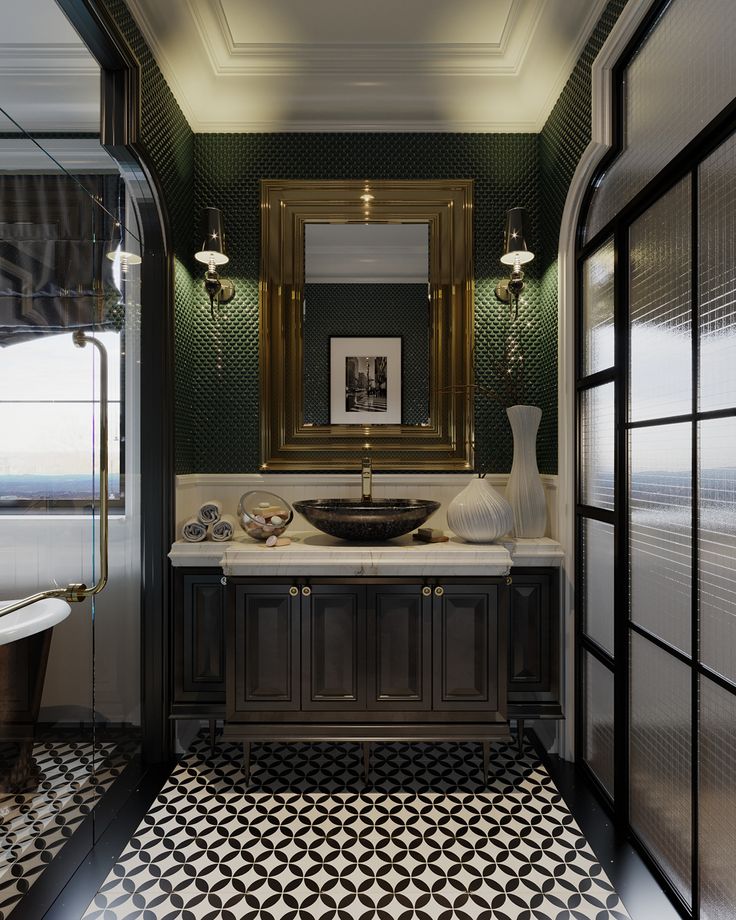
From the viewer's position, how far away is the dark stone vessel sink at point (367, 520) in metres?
2.21

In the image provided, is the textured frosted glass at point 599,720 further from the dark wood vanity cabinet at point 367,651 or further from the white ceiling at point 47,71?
the white ceiling at point 47,71

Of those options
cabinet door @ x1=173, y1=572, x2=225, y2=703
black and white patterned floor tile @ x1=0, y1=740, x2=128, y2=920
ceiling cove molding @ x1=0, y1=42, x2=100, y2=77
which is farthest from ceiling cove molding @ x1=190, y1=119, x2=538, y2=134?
black and white patterned floor tile @ x1=0, y1=740, x2=128, y2=920

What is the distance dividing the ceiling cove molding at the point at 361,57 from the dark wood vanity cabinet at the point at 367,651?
2.15m

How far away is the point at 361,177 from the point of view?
2689 millimetres

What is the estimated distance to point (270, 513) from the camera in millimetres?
2391

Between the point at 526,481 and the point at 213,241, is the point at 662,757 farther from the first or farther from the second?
the point at 213,241

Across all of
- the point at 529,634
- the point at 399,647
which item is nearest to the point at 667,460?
the point at 529,634

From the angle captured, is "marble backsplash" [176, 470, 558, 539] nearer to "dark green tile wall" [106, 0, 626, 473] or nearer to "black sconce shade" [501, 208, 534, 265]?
"dark green tile wall" [106, 0, 626, 473]

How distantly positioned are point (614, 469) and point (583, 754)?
3.96 ft

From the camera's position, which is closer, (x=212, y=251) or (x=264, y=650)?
(x=264, y=650)

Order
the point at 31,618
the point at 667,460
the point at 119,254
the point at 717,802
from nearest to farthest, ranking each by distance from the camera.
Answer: the point at 717,802 < the point at 31,618 < the point at 667,460 < the point at 119,254

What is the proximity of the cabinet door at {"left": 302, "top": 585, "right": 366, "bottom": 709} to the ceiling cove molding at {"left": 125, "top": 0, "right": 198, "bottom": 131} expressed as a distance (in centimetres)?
219

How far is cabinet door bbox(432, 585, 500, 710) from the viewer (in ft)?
6.95

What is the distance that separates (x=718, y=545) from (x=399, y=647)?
1.20 m
